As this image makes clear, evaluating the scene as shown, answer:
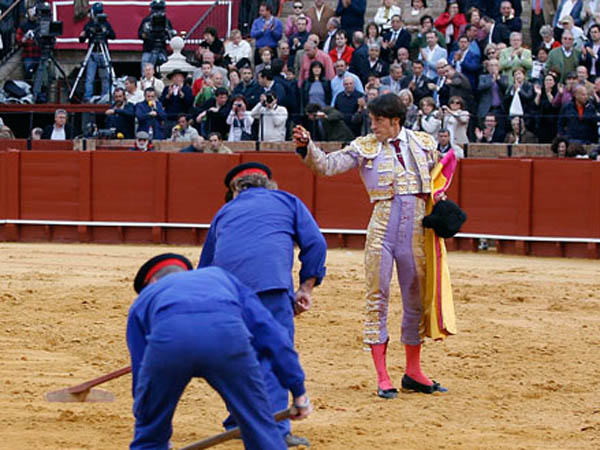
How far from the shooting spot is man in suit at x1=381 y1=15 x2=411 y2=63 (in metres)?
16.7

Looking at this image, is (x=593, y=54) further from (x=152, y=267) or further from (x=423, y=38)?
(x=152, y=267)

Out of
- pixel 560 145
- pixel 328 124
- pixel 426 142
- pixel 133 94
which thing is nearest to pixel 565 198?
pixel 560 145

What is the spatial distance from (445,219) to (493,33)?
9.41 m

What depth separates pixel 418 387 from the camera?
752 cm

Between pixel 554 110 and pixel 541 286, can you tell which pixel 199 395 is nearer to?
pixel 541 286

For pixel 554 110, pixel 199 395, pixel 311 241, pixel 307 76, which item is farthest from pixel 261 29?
pixel 311 241

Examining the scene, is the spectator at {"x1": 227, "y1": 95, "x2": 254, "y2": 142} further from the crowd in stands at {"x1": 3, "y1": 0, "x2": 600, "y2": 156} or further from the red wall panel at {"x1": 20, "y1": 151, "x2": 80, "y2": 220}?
the red wall panel at {"x1": 20, "y1": 151, "x2": 80, "y2": 220}

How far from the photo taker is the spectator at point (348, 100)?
15570 mm

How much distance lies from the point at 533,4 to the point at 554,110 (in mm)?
3219

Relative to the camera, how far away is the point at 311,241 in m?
5.77

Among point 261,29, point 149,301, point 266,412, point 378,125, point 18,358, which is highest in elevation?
point 261,29

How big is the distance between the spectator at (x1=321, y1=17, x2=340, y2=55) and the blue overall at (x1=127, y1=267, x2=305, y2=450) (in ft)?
41.8

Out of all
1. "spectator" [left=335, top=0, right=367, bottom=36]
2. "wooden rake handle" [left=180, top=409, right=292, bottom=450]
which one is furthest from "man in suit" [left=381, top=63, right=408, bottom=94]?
"wooden rake handle" [left=180, top=409, right=292, bottom=450]

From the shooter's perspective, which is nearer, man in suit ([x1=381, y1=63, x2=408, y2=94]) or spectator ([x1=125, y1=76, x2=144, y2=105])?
man in suit ([x1=381, y1=63, x2=408, y2=94])
